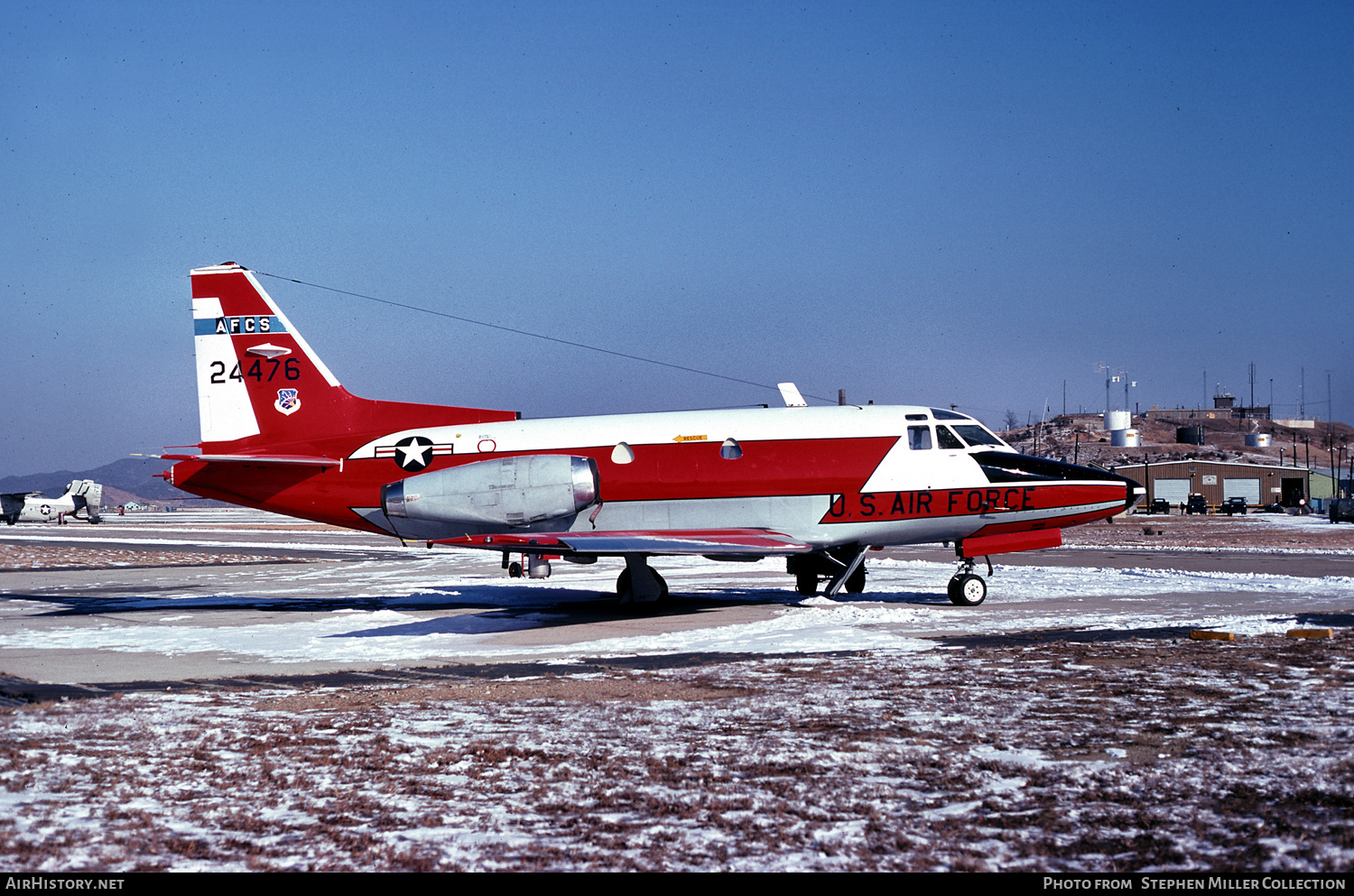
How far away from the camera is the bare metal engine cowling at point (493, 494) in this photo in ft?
63.3

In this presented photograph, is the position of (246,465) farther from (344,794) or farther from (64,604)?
(344,794)

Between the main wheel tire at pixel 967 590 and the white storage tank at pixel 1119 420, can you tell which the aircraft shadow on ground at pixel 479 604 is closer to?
the main wheel tire at pixel 967 590

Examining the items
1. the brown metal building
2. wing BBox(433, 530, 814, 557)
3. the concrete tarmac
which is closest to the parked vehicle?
the concrete tarmac

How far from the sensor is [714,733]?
853 centimetres

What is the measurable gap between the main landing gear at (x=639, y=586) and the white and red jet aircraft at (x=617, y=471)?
37mm

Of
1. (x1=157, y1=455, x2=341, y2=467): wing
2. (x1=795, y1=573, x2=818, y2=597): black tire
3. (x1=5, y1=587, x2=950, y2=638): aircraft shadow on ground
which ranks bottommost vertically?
(x1=5, y1=587, x2=950, y2=638): aircraft shadow on ground

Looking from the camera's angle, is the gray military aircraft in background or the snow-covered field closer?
the snow-covered field

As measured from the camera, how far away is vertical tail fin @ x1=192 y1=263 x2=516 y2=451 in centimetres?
2173

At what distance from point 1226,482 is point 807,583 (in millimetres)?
111175

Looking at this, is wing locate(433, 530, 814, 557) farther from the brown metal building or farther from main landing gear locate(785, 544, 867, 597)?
the brown metal building

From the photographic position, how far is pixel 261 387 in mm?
21734

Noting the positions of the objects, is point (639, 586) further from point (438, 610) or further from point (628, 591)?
point (438, 610)

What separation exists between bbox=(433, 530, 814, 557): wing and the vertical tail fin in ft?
15.0
